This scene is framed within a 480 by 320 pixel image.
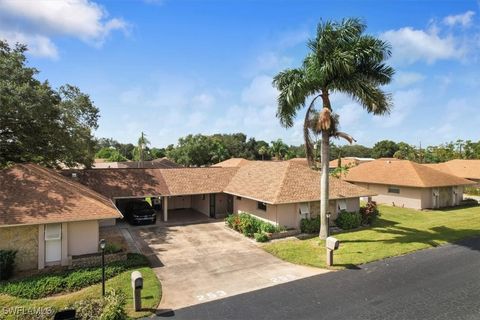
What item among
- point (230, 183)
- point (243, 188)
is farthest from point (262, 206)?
point (230, 183)

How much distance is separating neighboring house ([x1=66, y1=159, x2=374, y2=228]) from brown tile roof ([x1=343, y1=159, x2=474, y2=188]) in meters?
10.0

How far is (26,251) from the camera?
15.0m

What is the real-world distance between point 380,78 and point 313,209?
9.62 meters

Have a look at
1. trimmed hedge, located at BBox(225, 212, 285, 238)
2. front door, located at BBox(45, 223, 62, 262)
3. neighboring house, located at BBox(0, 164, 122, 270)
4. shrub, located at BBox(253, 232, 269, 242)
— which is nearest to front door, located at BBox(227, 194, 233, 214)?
trimmed hedge, located at BBox(225, 212, 285, 238)

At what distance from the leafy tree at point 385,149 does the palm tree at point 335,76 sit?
99.4 metres

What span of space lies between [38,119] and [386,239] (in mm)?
24398

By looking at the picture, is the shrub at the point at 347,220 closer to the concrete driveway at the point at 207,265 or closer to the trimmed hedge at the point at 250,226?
the trimmed hedge at the point at 250,226

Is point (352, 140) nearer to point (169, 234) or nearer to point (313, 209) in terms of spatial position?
point (313, 209)

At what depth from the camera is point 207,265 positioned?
16125 mm

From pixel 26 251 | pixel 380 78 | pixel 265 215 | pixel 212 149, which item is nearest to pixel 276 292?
pixel 265 215

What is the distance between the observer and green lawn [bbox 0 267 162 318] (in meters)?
11.5

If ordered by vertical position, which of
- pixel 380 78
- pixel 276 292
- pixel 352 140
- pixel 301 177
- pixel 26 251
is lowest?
pixel 276 292

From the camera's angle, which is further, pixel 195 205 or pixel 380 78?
pixel 195 205

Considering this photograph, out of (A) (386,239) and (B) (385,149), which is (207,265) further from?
(B) (385,149)
